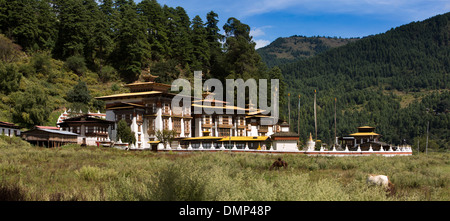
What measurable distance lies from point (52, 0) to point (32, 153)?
82328 millimetres

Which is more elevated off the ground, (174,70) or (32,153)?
(174,70)

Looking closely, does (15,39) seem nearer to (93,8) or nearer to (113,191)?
(93,8)

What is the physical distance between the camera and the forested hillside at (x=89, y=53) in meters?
65.8

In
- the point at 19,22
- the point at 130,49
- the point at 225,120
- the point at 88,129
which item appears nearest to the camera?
the point at 88,129

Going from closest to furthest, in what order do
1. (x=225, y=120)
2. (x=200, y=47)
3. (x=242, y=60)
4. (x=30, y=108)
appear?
(x=30, y=108)
(x=225, y=120)
(x=242, y=60)
(x=200, y=47)

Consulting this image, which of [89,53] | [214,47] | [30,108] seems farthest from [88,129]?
[214,47]

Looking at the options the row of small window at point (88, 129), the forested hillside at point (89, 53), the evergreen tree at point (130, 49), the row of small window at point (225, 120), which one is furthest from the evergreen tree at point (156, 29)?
the row of small window at point (88, 129)

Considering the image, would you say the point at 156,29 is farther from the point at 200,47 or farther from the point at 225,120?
the point at 225,120

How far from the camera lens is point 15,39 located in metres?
83.6

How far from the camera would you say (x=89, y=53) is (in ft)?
301

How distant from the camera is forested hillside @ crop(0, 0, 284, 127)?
65.8 meters

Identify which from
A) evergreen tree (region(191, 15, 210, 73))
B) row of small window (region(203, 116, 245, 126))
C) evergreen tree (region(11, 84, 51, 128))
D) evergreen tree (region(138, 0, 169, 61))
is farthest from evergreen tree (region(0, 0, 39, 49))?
row of small window (region(203, 116, 245, 126))

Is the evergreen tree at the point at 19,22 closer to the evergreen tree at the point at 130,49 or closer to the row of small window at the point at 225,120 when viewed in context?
the evergreen tree at the point at 130,49
